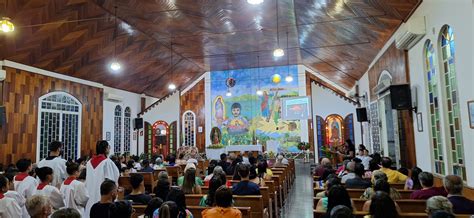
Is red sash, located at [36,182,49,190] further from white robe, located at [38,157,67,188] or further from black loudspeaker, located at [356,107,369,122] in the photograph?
black loudspeaker, located at [356,107,369,122]

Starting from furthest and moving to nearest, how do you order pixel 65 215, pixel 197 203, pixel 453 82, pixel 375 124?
pixel 375 124, pixel 453 82, pixel 197 203, pixel 65 215

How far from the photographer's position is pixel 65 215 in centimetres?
194

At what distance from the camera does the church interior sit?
13.6ft

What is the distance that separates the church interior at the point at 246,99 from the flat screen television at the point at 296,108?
0.06 metres

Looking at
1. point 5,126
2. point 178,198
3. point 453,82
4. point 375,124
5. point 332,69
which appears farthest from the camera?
point 332,69

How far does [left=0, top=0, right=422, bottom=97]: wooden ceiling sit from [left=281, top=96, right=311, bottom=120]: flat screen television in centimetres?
169

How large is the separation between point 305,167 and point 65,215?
37.4 feet

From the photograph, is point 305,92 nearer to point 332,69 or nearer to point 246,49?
point 332,69

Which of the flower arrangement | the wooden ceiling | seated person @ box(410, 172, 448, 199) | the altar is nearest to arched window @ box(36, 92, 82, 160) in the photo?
the wooden ceiling

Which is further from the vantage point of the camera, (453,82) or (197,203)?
(453,82)

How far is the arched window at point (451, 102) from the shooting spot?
464 cm

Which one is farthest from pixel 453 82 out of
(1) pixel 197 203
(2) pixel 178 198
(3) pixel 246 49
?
(3) pixel 246 49

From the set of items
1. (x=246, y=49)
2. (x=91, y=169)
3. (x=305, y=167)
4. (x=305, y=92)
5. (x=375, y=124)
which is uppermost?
(x=246, y=49)

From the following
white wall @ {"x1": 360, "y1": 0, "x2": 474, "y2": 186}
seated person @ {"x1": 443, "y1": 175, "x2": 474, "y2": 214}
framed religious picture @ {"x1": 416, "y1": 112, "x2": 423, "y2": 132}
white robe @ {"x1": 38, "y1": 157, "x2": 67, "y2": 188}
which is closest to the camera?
seated person @ {"x1": 443, "y1": 175, "x2": 474, "y2": 214}
